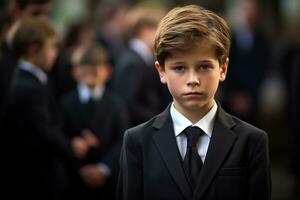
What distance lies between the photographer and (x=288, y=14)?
17.8 meters

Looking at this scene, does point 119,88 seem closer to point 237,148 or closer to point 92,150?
point 92,150

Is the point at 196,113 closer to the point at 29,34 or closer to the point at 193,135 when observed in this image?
the point at 193,135

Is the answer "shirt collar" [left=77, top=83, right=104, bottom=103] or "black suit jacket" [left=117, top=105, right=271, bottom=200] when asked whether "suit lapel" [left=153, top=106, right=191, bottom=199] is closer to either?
"black suit jacket" [left=117, top=105, right=271, bottom=200]

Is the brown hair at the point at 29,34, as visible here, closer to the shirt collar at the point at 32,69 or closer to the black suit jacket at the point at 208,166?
the shirt collar at the point at 32,69

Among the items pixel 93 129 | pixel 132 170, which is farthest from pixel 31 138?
pixel 132 170

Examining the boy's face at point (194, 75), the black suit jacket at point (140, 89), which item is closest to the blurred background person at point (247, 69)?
the black suit jacket at point (140, 89)

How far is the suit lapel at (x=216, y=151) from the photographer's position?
4344 millimetres

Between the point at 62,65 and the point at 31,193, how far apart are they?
267 centimetres

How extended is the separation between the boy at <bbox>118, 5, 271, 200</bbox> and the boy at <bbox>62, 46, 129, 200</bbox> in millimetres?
3605

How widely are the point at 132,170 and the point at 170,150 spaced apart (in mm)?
210

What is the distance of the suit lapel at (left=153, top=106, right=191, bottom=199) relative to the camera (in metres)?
4.35

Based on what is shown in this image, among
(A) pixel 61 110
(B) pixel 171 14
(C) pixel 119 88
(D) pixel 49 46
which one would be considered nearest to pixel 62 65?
(C) pixel 119 88

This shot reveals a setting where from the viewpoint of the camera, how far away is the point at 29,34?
7.09 m

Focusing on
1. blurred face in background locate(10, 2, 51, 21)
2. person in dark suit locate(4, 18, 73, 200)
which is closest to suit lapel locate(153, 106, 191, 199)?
person in dark suit locate(4, 18, 73, 200)
